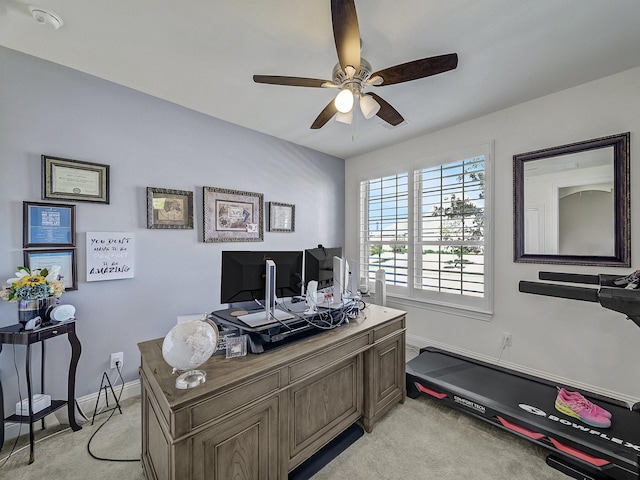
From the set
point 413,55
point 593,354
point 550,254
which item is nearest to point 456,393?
point 593,354

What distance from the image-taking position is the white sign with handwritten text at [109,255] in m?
2.17

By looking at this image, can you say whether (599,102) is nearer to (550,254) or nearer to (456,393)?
(550,254)

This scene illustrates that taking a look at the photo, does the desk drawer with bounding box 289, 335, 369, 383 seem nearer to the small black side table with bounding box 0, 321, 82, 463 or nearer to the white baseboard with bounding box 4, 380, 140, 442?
the small black side table with bounding box 0, 321, 82, 463

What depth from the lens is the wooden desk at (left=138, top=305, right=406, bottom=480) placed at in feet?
3.59

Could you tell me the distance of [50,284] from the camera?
1.84 metres

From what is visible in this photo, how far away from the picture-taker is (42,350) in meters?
1.96

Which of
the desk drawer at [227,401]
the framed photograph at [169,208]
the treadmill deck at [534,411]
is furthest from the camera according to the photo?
the framed photograph at [169,208]

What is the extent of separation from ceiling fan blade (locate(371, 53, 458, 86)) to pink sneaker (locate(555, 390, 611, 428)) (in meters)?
2.32

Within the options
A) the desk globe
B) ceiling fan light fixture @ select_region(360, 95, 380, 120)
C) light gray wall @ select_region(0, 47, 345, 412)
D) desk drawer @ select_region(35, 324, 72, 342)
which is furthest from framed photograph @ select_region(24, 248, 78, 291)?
ceiling fan light fixture @ select_region(360, 95, 380, 120)

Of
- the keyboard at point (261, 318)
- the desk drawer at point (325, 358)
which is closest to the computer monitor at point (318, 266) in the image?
the keyboard at point (261, 318)

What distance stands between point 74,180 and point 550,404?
12.9ft

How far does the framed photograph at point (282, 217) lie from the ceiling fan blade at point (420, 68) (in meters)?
2.04

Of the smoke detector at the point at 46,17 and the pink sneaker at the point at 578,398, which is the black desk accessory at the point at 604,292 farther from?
the smoke detector at the point at 46,17

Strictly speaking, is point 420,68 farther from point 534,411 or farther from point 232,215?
Answer: point 534,411
